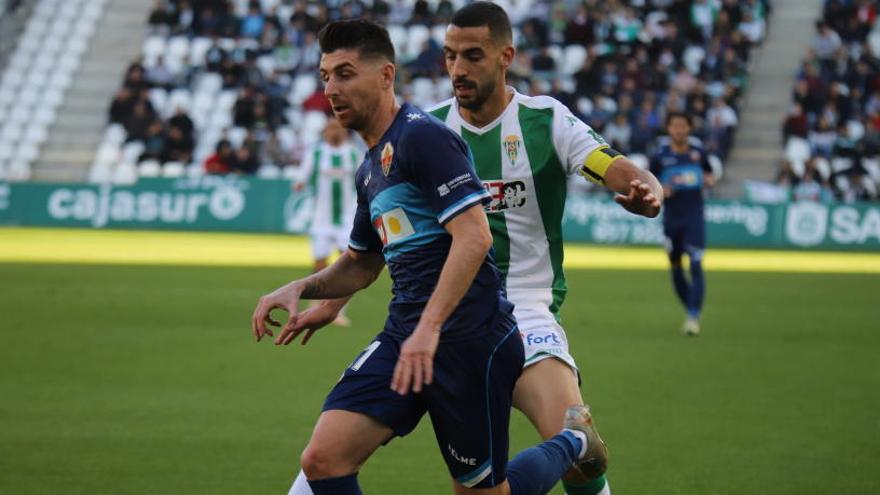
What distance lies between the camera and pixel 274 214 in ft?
93.3

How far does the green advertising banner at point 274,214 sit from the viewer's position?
1078 inches

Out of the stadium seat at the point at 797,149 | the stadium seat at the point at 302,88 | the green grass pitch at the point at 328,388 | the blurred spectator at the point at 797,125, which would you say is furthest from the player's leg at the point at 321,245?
the blurred spectator at the point at 797,125

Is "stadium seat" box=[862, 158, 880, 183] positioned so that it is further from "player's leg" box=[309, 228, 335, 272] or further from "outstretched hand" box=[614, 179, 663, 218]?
"outstretched hand" box=[614, 179, 663, 218]

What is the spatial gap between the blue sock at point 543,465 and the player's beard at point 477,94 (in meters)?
1.53

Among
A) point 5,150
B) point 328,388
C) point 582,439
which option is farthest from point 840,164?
point 582,439

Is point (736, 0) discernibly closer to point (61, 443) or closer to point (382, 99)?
point (61, 443)

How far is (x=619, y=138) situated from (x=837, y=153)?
185 inches

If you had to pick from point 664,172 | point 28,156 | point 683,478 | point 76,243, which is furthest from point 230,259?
point 683,478

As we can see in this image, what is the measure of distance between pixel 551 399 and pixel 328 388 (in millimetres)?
5135

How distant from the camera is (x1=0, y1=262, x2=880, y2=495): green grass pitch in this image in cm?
788

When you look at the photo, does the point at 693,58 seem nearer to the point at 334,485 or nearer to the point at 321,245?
the point at 321,245

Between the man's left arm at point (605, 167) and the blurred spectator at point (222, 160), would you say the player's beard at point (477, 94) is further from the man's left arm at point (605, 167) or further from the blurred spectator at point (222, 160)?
the blurred spectator at point (222, 160)

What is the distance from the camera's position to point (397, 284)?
17.2ft

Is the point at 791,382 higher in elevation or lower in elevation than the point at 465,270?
lower
